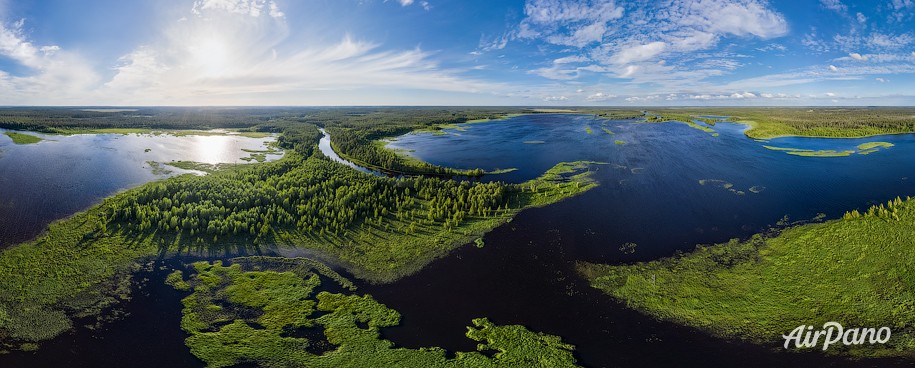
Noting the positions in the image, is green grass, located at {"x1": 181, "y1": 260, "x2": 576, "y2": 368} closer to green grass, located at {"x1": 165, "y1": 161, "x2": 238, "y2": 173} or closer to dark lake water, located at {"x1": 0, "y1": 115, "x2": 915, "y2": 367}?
dark lake water, located at {"x1": 0, "y1": 115, "x2": 915, "y2": 367}

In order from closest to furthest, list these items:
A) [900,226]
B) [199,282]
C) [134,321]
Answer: [134,321] < [199,282] < [900,226]

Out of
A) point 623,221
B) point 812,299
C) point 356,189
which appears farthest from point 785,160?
point 356,189

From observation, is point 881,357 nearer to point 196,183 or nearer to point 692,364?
point 692,364

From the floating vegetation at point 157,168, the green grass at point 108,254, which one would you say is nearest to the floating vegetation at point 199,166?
the floating vegetation at point 157,168

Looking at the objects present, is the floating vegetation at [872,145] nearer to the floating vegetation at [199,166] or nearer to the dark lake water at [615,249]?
the dark lake water at [615,249]

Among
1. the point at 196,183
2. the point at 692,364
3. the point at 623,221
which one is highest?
the point at 196,183

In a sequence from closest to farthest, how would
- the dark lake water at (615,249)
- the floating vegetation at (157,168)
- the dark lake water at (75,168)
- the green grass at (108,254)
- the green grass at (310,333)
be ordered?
the green grass at (310,333) → the dark lake water at (615,249) → the green grass at (108,254) → the dark lake water at (75,168) → the floating vegetation at (157,168)

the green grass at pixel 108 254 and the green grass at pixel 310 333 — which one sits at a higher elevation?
the green grass at pixel 108 254
